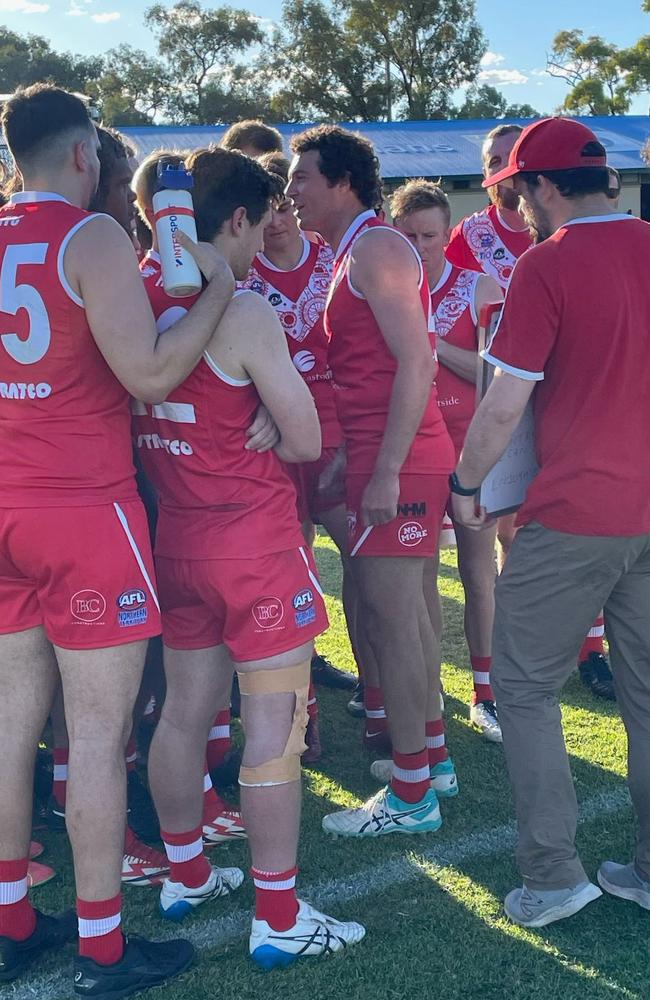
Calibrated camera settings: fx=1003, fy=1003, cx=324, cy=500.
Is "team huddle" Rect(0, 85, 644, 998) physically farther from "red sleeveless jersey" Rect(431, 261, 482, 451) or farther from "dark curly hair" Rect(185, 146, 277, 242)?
"red sleeveless jersey" Rect(431, 261, 482, 451)

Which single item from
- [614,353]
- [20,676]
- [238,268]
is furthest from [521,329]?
[20,676]

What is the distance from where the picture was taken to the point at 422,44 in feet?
137

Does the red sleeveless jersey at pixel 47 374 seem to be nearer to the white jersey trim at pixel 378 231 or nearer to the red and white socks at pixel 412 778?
the white jersey trim at pixel 378 231

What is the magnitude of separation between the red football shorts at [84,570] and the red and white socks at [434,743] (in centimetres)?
148

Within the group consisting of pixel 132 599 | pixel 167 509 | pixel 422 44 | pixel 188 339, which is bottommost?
pixel 132 599

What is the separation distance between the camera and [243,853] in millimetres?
3361

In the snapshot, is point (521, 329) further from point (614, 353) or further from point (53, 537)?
point (53, 537)

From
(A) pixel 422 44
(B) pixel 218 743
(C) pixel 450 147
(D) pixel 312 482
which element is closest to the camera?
(B) pixel 218 743

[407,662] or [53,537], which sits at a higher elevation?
[53,537]

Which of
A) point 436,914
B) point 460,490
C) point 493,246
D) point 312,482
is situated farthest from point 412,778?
point 493,246

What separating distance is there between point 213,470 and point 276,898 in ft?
3.82

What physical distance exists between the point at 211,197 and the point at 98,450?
0.73m

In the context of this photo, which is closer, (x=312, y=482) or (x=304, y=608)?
(x=304, y=608)

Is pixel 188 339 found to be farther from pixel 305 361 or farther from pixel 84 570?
pixel 305 361
